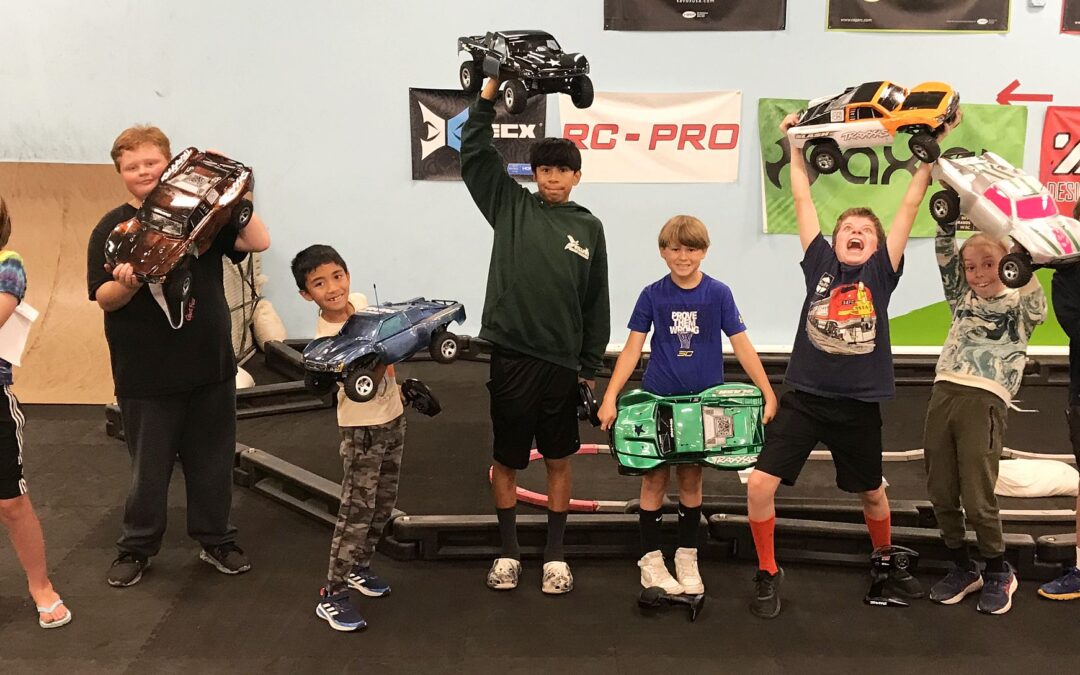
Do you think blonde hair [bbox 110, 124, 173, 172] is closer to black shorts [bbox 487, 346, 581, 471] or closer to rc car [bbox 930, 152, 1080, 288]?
black shorts [bbox 487, 346, 581, 471]

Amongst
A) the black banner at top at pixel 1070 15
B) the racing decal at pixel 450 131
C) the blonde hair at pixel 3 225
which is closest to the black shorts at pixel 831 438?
the blonde hair at pixel 3 225

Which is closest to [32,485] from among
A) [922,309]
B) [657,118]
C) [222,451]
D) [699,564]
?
[222,451]

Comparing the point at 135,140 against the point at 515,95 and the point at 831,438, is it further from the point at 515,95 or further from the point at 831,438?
the point at 831,438

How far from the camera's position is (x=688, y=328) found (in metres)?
3.14

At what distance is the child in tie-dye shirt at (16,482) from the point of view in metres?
2.80

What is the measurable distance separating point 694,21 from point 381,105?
7.63 ft

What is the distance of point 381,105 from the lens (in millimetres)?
6469

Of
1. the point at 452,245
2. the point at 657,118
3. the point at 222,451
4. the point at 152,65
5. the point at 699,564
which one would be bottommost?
the point at 699,564

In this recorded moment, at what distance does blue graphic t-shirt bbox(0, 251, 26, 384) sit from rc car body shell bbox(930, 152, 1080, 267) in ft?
9.82

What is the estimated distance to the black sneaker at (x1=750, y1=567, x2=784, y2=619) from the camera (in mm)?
3090

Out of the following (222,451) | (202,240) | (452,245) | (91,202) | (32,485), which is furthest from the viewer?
(452,245)

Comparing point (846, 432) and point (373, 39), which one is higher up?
point (373, 39)

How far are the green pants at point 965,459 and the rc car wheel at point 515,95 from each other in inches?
70.4

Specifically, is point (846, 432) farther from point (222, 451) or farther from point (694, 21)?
point (694, 21)
